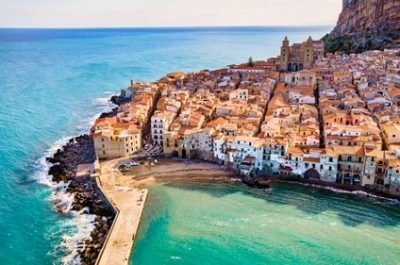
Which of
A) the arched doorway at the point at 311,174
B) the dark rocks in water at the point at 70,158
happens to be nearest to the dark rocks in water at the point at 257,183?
the arched doorway at the point at 311,174

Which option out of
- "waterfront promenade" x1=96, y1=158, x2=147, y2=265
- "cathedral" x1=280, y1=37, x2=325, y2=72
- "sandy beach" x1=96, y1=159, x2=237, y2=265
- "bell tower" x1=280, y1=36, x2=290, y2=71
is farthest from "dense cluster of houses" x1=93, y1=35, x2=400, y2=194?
"cathedral" x1=280, y1=37, x2=325, y2=72

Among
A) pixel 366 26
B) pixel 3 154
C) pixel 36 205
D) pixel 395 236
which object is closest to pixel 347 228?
pixel 395 236

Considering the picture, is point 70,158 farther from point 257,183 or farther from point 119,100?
point 119,100

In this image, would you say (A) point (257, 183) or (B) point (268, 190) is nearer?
(B) point (268, 190)

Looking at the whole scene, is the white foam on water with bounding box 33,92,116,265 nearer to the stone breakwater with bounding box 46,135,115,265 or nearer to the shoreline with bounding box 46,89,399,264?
the shoreline with bounding box 46,89,399,264

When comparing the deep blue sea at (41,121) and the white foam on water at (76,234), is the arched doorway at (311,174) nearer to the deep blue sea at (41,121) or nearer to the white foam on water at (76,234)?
the white foam on water at (76,234)

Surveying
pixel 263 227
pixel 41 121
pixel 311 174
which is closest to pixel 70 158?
pixel 41 121
